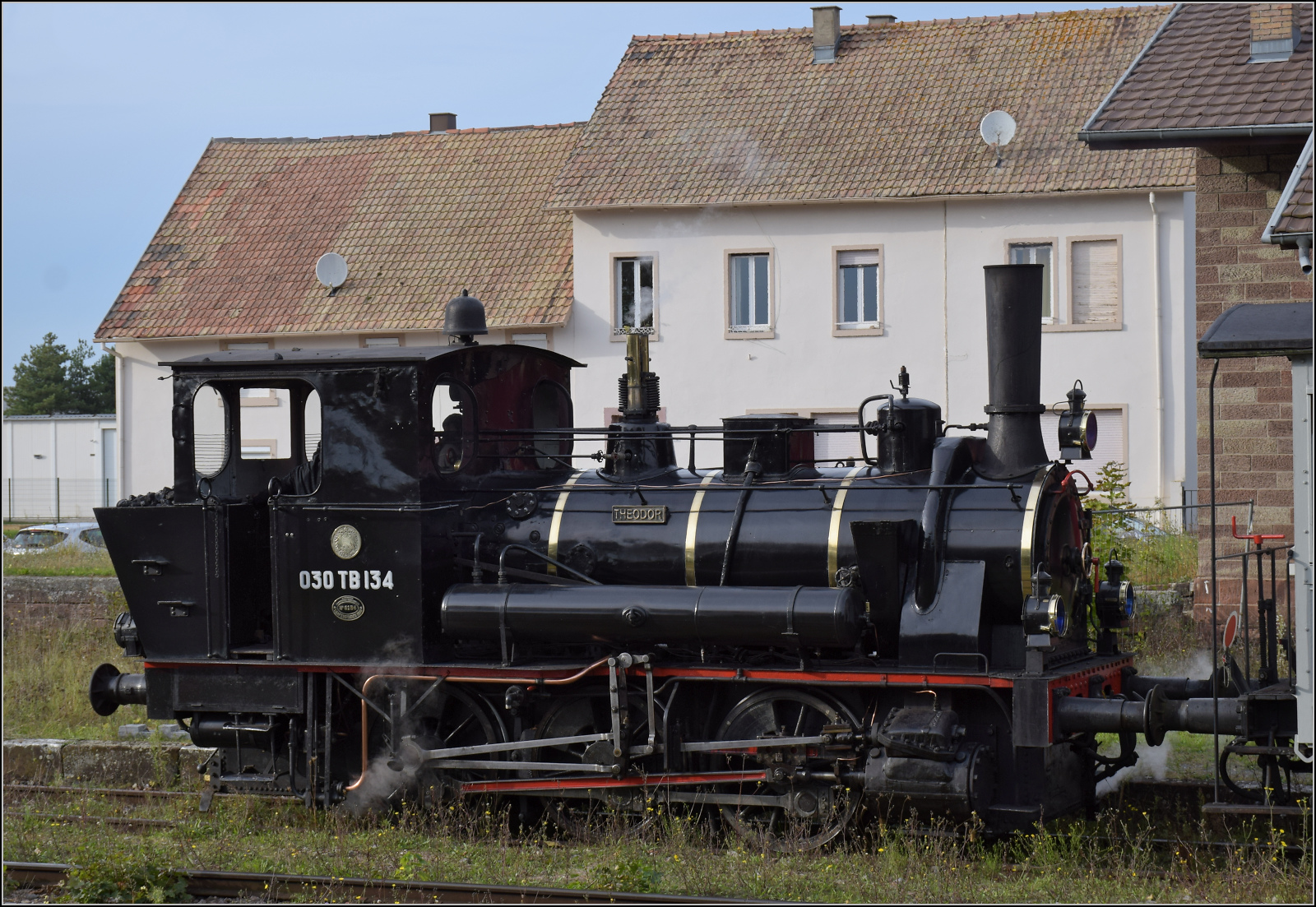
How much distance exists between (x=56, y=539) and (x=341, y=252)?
21.4ft

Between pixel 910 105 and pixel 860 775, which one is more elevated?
pixel 910 105

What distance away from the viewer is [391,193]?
26.1m

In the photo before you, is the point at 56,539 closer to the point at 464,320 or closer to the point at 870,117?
the point at 870,117

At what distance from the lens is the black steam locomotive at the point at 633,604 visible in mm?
7953

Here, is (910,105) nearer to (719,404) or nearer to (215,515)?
(719,404)

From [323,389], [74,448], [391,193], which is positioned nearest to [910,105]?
[391,193]

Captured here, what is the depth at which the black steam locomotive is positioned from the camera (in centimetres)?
795

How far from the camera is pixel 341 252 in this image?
24.8 m

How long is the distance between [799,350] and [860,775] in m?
15.1

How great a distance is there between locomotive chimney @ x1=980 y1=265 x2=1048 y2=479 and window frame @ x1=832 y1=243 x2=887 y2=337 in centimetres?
1380

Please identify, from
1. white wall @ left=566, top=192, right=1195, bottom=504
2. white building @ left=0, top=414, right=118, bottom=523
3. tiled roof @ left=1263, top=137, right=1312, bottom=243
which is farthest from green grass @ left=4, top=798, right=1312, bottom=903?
white building @ left=0, top=414, right=118, bottom=523

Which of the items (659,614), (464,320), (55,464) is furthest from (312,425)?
(55,464)

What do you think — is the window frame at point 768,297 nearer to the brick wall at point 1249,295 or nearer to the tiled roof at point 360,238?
the tiled roof at point 360,238

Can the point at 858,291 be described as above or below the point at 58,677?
above
